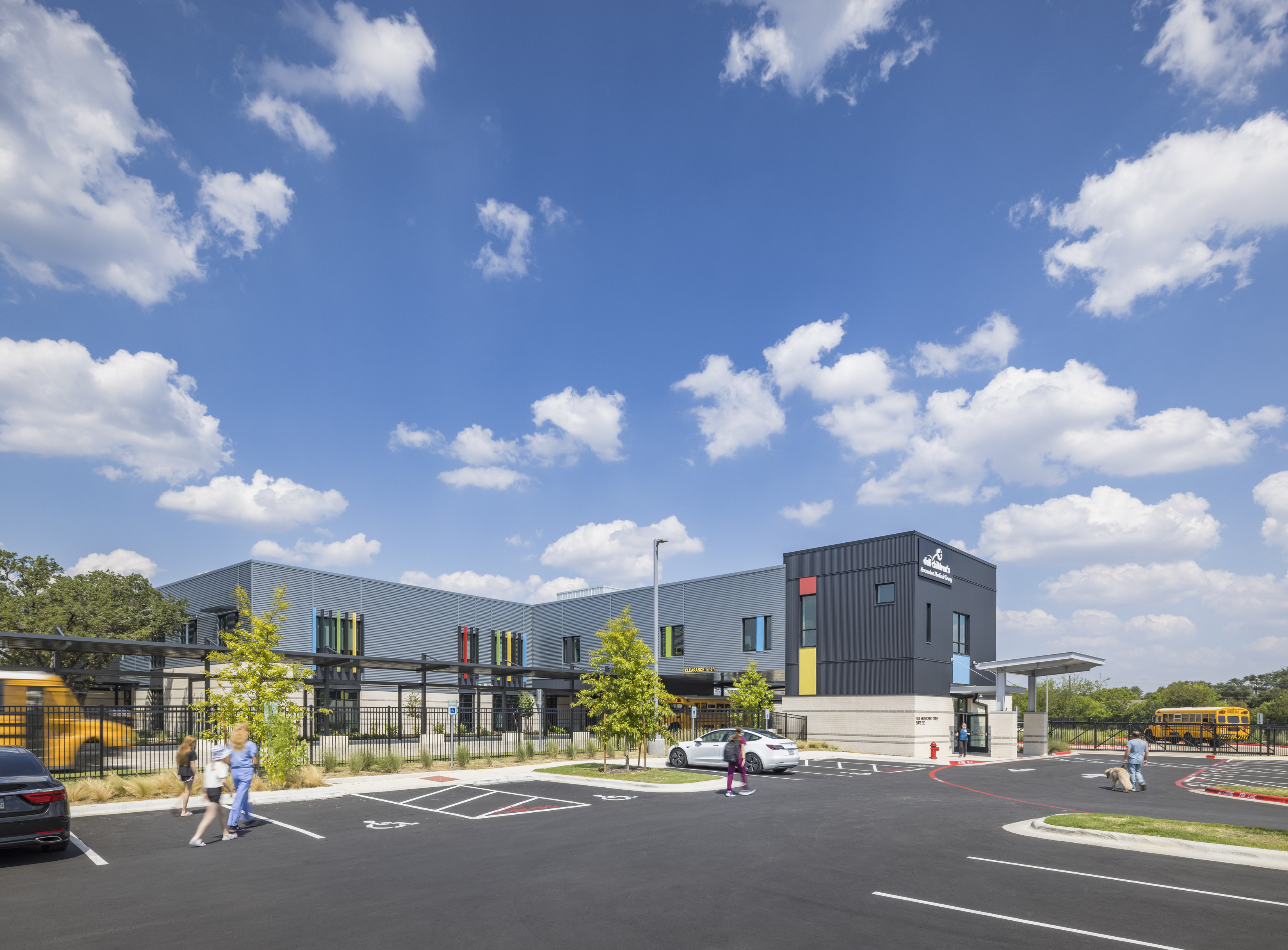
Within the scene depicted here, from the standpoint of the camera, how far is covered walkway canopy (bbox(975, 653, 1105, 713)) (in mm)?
38062

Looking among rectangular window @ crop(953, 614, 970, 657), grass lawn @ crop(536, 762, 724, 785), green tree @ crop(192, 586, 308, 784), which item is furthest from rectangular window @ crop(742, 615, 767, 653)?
green tree @ crop(192, 586, 308, 784)

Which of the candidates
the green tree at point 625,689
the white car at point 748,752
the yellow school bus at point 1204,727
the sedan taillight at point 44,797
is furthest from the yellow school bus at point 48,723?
the yellow school bus at point 1204,727

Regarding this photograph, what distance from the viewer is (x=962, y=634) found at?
44.3 m

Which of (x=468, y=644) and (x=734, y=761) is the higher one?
(x=734, y=761)

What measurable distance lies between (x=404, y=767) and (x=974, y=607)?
33181mm

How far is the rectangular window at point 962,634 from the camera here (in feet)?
143

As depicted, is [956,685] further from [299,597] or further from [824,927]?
[299,597]

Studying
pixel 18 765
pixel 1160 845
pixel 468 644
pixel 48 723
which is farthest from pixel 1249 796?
pixel 468 644

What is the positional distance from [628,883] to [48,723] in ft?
→ 75.6

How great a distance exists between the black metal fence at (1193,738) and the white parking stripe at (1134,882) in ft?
124

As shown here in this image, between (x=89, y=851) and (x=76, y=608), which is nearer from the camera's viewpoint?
(x=89, y=851)

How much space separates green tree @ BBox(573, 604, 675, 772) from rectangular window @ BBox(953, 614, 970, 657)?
24.6 meters

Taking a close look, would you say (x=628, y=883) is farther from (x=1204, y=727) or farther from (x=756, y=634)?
→ (x=1204, y=727)

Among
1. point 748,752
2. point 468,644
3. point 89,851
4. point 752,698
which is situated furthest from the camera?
point 468,644
